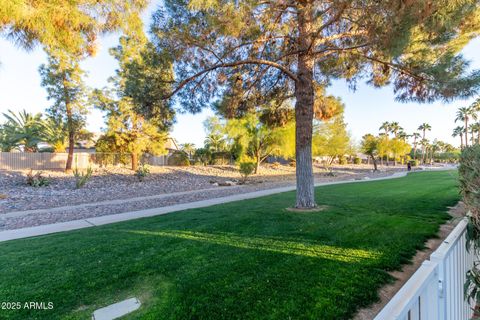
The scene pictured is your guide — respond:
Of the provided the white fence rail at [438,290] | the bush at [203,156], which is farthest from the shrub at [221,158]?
the white fence rail at [438,290]

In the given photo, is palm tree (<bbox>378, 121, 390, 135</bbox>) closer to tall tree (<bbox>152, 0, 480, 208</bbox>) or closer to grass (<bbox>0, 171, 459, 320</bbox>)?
tall tree (<bbox>152, 0, 480, 208</bbox>)

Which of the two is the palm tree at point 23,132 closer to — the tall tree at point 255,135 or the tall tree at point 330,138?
the tall tree at point 255,135

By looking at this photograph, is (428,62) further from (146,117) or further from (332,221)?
(146,117)

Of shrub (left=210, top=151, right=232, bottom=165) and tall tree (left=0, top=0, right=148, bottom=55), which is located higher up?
tall tree (left=0, top=0, right=148, bottom=55)

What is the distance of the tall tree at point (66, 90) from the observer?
15953 millimetres

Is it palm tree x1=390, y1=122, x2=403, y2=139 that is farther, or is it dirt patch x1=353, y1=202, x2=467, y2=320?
palm tree x1=390, y1=122, x2=403, y2=139

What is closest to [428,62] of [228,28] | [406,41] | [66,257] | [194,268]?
[406,41]

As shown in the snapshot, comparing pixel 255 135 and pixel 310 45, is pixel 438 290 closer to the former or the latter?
pixel 310 45

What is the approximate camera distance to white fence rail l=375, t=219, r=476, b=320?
4.35 feet

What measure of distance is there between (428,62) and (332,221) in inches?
188

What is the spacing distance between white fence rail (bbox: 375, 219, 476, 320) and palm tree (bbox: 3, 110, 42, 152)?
1215 inches

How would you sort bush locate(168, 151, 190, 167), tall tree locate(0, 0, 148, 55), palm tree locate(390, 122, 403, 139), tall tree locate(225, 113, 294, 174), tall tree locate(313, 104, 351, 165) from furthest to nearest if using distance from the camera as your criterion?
1. palm tree locate(390, 122, 403, 139)
2. bush locate(168, 151, 190, 167)
3. tall tree locate(313, 104, 351, 165)
4. tall tree locate(225, 113, 294, 174)
5. tall tree locate(0, 0, 148, 55)

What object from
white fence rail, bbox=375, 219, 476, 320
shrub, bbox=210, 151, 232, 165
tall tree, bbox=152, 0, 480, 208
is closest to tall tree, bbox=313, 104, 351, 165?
shrub, bbox=210, 151, 232, 165

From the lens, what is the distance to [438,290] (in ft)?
5.65
